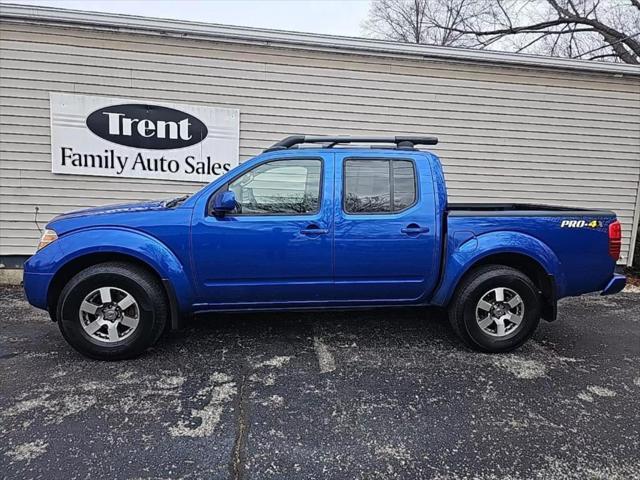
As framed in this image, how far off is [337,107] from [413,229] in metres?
3.71

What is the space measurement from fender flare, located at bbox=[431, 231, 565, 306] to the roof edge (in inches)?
163

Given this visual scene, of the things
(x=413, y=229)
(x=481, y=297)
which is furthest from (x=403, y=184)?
(x=481, y=297)

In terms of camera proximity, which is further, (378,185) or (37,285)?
(378,185)

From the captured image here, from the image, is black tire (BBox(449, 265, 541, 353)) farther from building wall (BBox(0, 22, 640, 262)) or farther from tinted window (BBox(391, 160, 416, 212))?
building wall (BBox(0, 22, 640, 262))

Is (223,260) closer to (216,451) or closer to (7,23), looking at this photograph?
(216,451)

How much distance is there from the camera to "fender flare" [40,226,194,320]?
3.38m

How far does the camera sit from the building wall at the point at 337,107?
6.09 m

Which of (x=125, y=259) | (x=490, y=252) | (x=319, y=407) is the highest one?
(x=490, y=252)

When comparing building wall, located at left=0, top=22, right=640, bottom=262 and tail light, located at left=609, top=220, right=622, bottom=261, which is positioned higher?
building wall, located at left=0, top=22, right=640, bottom=262

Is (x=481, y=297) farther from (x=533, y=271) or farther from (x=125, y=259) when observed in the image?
(x=125, y=259)

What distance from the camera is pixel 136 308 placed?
3.47 meters

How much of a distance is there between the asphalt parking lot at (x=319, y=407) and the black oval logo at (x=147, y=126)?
3021mm

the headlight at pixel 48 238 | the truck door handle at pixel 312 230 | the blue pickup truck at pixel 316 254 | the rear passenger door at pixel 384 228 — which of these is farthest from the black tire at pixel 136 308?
the rear passenger door at pixel 384 228

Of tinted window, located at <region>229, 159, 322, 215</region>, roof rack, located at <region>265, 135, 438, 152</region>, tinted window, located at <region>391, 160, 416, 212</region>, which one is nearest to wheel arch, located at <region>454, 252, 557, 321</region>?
tinted window, located at <region>391, 160, 416, 212</region>
